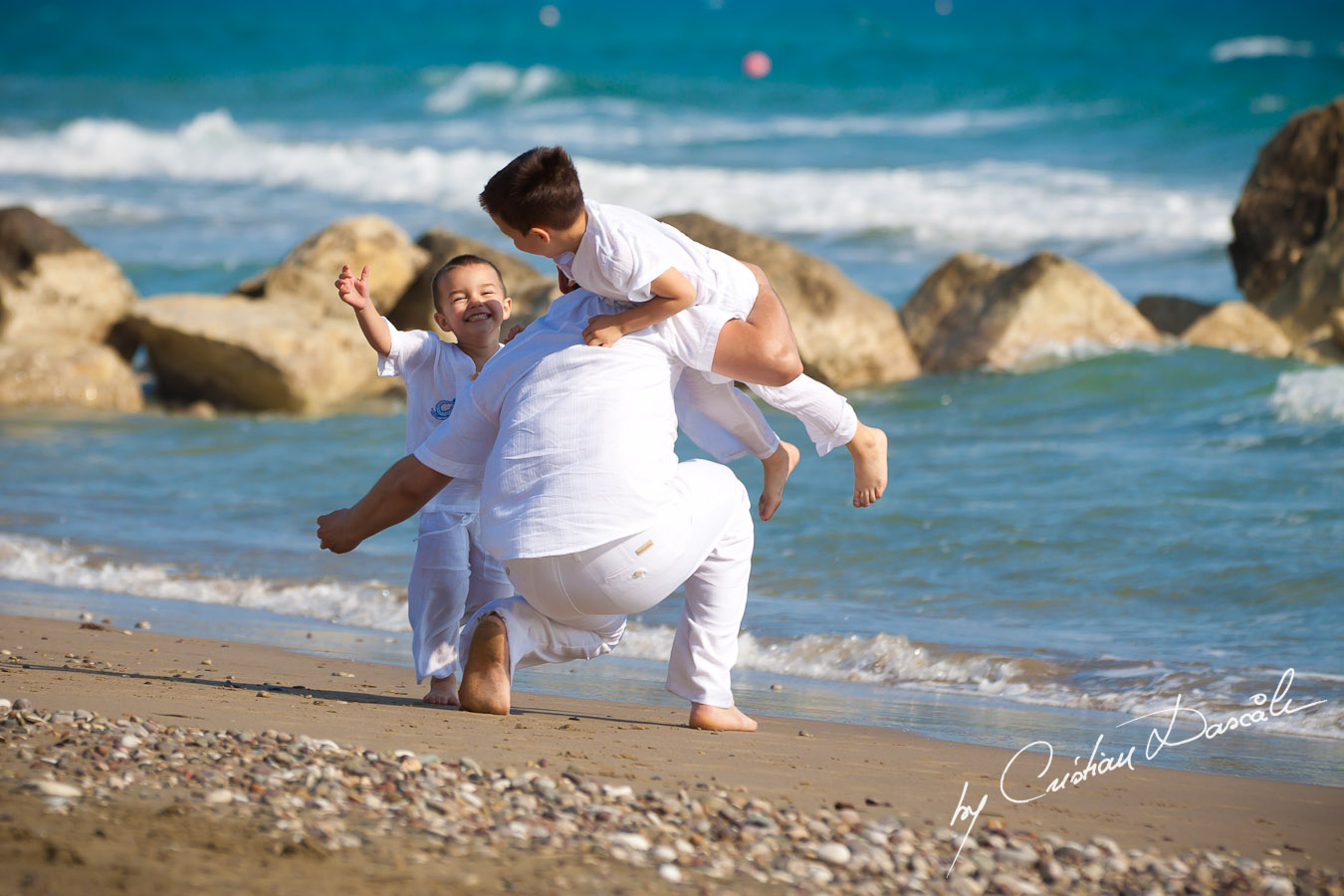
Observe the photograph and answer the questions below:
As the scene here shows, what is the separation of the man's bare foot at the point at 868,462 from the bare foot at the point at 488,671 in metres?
1.06

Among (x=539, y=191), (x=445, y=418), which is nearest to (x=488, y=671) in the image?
(x=445, y=418)

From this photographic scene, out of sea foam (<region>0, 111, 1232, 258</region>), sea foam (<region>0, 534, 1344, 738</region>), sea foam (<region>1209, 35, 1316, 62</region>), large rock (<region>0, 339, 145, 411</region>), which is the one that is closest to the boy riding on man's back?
sea foam (<region>0, 534, 1344, 738</region>)

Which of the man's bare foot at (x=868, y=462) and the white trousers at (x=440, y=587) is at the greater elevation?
the man's bare foot at (x=868, y=462)

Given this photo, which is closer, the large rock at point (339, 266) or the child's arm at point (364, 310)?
the child's arm at point (364, 310)

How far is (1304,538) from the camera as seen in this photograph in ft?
21.5

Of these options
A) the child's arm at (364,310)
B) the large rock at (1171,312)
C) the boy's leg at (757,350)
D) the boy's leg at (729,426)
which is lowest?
the boy's leg at (729,426)

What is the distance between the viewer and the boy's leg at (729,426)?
151 inches

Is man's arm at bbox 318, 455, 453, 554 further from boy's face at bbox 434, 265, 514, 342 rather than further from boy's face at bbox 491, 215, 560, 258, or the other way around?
boy's face at bbox 491, 215, 560, 258

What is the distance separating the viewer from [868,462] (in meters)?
4.00

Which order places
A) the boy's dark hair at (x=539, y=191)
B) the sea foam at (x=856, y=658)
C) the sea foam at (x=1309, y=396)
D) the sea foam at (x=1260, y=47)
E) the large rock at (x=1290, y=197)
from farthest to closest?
the sea foam at (x=1260, y=47) → the large rock at (x=1290, y=197) → the sea foam at (x=1309, y=396) → the sea foam at (x=856, y=658) → the boy's dark hair at (x=539, y=191)

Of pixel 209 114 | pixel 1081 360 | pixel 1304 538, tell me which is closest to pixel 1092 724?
pixel 1304 538

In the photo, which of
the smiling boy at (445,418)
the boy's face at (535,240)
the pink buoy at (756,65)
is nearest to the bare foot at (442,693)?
the smiling boy at (445,418)

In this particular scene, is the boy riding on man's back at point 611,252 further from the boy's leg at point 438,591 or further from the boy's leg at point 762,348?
the boy's leg at point 438,591

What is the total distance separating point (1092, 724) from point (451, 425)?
88.5 inches
